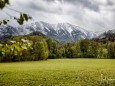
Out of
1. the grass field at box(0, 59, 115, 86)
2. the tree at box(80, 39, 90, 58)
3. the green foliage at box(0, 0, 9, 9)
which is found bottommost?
the grass field at box(0, 59, 115, 86)

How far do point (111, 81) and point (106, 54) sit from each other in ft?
449

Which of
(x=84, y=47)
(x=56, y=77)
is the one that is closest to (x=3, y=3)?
(x=56, y=77)

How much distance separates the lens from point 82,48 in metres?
177

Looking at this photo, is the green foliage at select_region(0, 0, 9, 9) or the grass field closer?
the green foliage at select_region(0, 0, 9, 9)

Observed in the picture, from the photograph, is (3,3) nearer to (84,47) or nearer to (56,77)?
(56,77)

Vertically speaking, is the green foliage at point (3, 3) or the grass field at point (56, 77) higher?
the green foliage at point (3, 3)

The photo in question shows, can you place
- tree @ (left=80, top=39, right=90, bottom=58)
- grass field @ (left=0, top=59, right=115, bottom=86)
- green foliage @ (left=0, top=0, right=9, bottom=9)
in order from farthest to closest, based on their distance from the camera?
tree @ (left=80, top=39, right=90, bottom=58), grass field @ (left=0, top=59, right=115, bottom=86), green foliage @ (left=0, top=0, right=9, bottom=9)

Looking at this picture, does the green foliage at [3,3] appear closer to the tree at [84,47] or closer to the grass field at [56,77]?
the grass field at [56,77]

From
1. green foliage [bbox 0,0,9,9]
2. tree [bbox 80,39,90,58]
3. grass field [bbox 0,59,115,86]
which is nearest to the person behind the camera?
green foliage [bbox 0,0,9,9]

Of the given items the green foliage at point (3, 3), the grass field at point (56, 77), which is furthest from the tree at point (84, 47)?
the green foliage at point (3, 3)

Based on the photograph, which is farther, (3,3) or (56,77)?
(56,77)

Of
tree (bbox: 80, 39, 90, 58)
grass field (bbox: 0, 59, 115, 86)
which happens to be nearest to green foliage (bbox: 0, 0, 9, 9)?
grass field (bbox: 0, 59, 115, 86)

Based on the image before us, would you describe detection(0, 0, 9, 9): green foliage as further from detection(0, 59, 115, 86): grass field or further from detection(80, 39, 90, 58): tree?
detection(80, 39, 90, 58): tree

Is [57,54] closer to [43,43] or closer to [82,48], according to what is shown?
[82,48]
